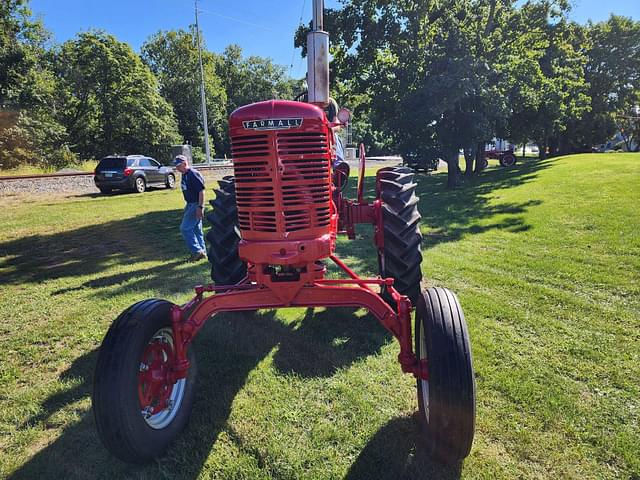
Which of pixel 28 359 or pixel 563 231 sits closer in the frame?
pixel 28 359

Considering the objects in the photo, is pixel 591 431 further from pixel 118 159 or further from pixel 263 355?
pixel 118 159

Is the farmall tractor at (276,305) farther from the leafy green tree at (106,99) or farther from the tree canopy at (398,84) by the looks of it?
the leafy green tree at (106,99)

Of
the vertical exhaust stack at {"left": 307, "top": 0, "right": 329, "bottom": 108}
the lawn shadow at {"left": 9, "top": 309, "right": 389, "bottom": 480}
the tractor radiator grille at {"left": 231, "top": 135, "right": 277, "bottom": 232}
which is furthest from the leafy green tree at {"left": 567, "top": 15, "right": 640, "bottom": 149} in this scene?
the tractor radiator grille at {"left": 231, "top": 135, "right": 277, "bottom": 232}

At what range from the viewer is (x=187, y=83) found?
4397 centimetres

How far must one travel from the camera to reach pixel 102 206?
13461 millimetres

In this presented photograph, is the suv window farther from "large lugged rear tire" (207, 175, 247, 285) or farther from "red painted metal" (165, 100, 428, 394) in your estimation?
"red painted metal" (165, 100, 428, 394)

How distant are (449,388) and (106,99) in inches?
1457

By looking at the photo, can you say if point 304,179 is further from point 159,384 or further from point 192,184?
point 192,184

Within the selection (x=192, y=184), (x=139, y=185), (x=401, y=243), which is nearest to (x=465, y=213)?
(x=192, y=184)

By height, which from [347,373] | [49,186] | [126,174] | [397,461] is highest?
[126,174]

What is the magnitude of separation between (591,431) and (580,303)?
228 cm

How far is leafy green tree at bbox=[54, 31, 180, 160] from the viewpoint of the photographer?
3189 cm

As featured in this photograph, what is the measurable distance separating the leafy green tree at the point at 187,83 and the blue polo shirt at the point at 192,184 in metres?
40.4

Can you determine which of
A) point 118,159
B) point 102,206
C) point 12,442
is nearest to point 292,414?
point 12,442
